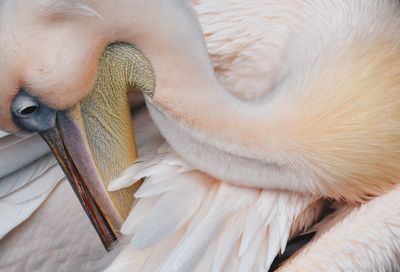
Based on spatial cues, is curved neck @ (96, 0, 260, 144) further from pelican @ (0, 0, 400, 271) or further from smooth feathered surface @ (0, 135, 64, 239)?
smooth feathered surface @ (0, 135, 64, 239)

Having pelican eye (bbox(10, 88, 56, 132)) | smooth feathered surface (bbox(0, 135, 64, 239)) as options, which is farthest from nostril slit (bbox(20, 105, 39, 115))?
smooth feathered surface (bbox(0, 135, 64, 239))

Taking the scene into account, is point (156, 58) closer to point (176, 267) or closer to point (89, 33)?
point (89, 33)

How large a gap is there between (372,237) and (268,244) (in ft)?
0.71

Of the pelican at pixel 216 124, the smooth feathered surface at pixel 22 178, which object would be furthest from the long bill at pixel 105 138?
the smooth feathered surface at pixel 22 178

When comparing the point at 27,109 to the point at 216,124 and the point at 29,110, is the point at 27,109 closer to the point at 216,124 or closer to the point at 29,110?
the point at 29,110

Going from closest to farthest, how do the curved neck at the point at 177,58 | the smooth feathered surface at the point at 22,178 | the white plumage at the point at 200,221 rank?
the curved neck at the point at 177,58 → the white plumage at the point at 200,221 → the smooth feathered surface at the point at 22,178

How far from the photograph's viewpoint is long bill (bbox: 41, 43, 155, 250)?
147 cm

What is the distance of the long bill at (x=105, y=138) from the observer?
1473 mm

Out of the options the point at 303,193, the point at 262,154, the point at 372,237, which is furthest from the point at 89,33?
the point at 372,237

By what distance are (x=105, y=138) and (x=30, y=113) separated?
0.18 m

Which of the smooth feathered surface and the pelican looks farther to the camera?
the smooth feathered surface

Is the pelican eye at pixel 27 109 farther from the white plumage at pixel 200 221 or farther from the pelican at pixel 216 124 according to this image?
the white plumage at pixel 200 221

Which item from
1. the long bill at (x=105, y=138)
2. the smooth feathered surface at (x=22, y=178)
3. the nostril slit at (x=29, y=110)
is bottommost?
the smooth feathered surface at (x=22, y=178)

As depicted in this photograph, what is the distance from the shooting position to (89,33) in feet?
4.58
